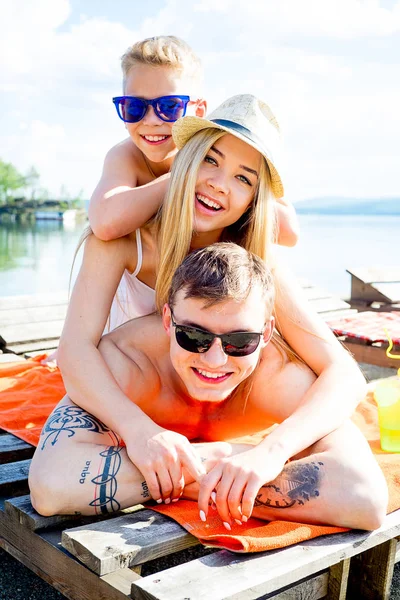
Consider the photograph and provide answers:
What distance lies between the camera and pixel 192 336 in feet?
8.25

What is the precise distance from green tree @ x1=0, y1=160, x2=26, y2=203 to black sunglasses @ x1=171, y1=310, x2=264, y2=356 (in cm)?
7546

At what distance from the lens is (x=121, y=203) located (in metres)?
3.05

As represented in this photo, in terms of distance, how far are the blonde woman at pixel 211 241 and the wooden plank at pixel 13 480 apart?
382 millimetres

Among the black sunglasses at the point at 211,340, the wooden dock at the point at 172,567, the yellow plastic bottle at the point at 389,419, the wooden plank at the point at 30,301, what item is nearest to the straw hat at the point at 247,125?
the black sunglasses at the point at 211,340

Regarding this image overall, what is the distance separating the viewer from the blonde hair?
2875 millimetres

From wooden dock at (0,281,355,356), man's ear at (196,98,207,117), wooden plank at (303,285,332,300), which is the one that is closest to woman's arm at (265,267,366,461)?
man's ear at (196,98,207,117)

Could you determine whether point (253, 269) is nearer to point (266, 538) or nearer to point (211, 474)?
point (211, 474)

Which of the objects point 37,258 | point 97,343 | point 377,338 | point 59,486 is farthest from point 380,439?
point 37,258

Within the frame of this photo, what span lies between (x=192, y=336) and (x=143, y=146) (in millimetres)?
1391

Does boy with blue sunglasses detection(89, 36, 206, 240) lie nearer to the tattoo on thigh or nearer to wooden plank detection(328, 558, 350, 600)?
the tattoo on thigh

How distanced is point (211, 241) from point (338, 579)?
4.74 feet

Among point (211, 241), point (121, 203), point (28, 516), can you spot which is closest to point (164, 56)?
point (121, 203)

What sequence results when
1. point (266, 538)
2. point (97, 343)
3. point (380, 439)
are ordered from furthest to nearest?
1. point (380, 439)
2. point (97, 343)
3. point (266, 538)

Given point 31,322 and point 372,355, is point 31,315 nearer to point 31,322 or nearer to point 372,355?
point 31,322
